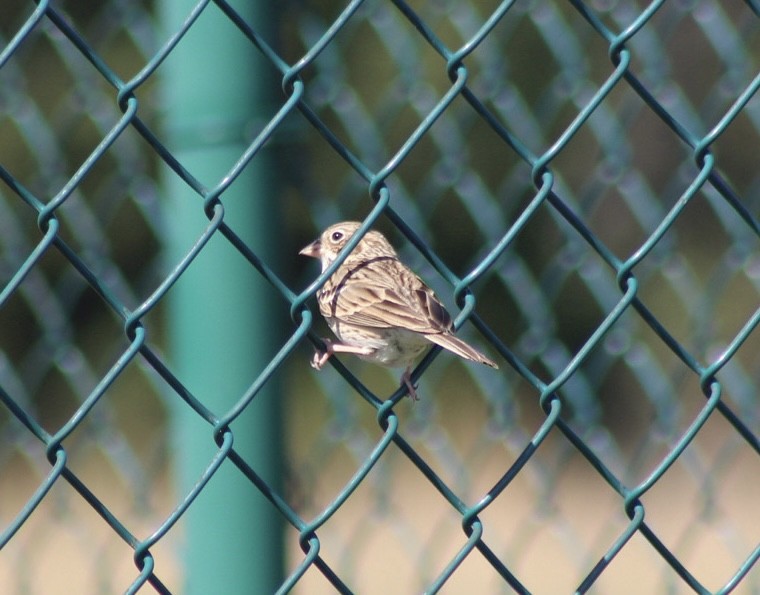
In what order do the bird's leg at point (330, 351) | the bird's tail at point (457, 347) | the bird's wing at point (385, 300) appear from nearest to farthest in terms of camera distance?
the bird's leg at point (330, 351), the bird's tail at point (457, 347), the bird's wing at point (385, 300)

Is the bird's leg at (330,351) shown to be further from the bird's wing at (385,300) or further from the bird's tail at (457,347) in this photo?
the bird's tail at (457,347)

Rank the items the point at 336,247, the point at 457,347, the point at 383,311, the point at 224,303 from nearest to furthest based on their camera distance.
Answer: the point at 224,303 → the point at 457,347 → the point at 383,311 → the point at 336,247

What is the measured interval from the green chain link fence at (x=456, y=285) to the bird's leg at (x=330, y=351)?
5.0 inches

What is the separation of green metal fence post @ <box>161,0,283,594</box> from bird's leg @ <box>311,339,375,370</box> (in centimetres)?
13

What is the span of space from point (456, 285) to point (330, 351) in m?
0.33

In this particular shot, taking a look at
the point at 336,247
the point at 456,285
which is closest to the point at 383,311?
the point at 336,247

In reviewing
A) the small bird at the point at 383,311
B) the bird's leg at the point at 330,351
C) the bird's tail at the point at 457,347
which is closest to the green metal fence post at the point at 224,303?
the bird's leg at the point at 330,351

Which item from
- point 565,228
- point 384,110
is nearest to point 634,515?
point 565,228

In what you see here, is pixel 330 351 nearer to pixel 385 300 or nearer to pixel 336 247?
pixel 385 300

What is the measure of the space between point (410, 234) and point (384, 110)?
4.34m

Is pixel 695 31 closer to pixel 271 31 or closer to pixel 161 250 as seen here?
pixel 161 250

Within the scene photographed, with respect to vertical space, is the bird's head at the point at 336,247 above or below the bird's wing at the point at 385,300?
above

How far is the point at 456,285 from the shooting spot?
272 centimetres

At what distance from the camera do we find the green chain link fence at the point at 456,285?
5.07 meters
